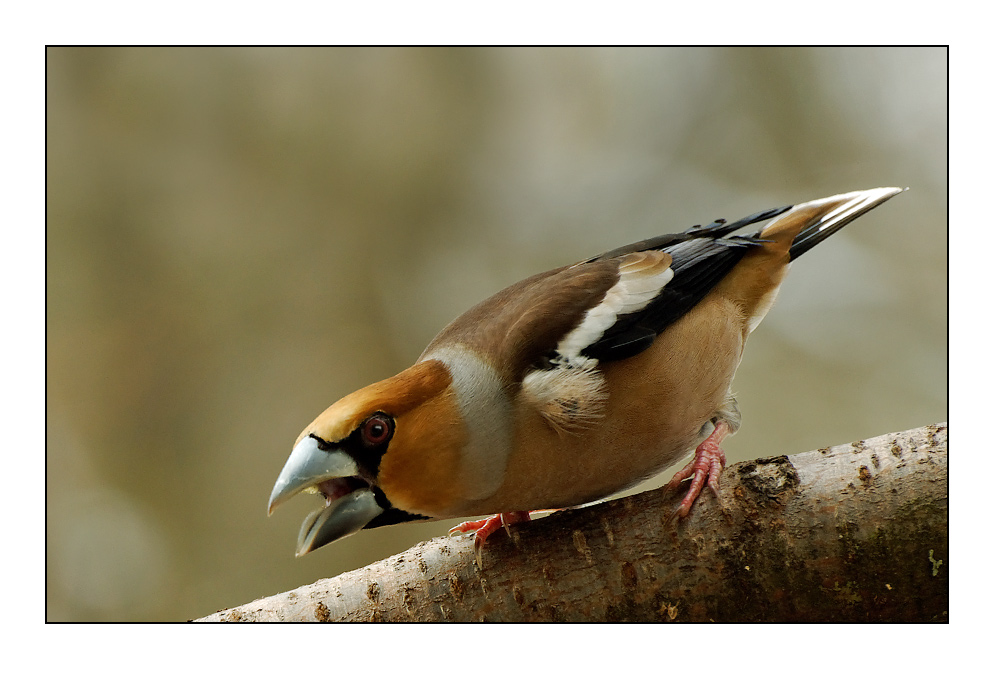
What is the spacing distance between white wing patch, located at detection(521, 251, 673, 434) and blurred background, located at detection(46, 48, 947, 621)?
1.03 meters

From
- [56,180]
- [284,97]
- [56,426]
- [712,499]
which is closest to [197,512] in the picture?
[56,426]

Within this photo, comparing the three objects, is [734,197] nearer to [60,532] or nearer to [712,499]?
[712,499]

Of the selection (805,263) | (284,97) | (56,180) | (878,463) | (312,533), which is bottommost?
(312,533)

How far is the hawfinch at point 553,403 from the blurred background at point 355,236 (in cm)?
76

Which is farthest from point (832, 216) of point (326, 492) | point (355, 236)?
point (355, 236)

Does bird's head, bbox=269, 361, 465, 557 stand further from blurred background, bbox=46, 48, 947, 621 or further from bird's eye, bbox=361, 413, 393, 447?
blurred background, bbox=46, 48, 947, 621

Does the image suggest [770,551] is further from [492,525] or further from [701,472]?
[492,525]

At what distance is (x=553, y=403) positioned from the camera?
216 cm

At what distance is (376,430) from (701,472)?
937 millimetres

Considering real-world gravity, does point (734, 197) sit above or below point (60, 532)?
above

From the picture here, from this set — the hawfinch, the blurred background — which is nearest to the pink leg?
the hawfinch

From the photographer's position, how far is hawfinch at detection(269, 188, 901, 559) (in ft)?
6.68

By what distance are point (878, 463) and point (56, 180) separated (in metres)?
3.24

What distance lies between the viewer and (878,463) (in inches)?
79.4
